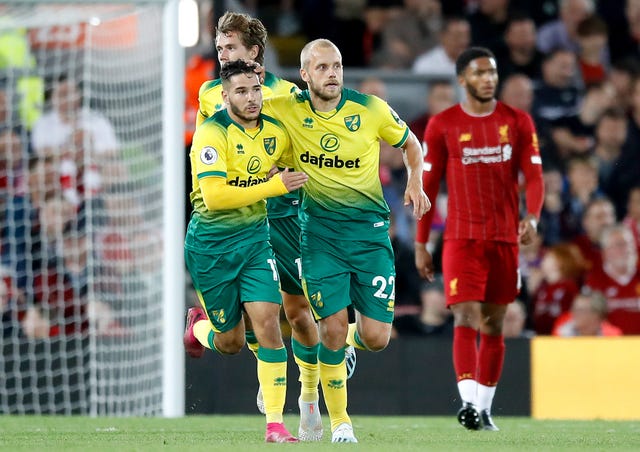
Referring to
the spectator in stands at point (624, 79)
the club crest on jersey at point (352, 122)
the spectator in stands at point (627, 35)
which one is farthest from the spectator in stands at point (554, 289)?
the club crest on jersey at point (352, 122)

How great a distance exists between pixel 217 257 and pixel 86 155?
197 inches

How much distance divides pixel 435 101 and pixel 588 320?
2.72 metres

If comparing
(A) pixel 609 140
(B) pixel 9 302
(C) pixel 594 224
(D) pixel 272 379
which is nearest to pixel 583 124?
(A) pixel 609 140

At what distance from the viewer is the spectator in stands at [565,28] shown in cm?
1474

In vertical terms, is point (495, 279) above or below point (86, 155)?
below

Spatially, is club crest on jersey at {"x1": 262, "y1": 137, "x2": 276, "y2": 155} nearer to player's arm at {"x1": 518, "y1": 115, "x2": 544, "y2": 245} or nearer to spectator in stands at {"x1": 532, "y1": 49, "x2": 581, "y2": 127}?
player's arm at {"x1": 518, "y1": 115, "x2": 544, "y2": 245}

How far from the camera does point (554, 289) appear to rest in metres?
11.8

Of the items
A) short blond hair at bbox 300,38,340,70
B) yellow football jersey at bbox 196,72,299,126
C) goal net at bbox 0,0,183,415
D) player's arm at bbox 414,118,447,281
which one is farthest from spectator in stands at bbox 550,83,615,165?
short blond hair at bbox 300,38,340,70

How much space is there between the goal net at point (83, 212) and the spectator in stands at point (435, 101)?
2.51 meters

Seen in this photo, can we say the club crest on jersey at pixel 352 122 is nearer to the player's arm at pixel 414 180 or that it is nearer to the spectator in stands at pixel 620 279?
the player's arm at pixel 414 180

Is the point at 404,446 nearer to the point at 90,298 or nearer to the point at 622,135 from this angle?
the point at 90,298

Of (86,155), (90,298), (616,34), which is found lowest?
(90,298)

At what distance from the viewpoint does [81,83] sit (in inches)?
488

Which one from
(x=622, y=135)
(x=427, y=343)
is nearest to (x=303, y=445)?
(x=427, y=343)
